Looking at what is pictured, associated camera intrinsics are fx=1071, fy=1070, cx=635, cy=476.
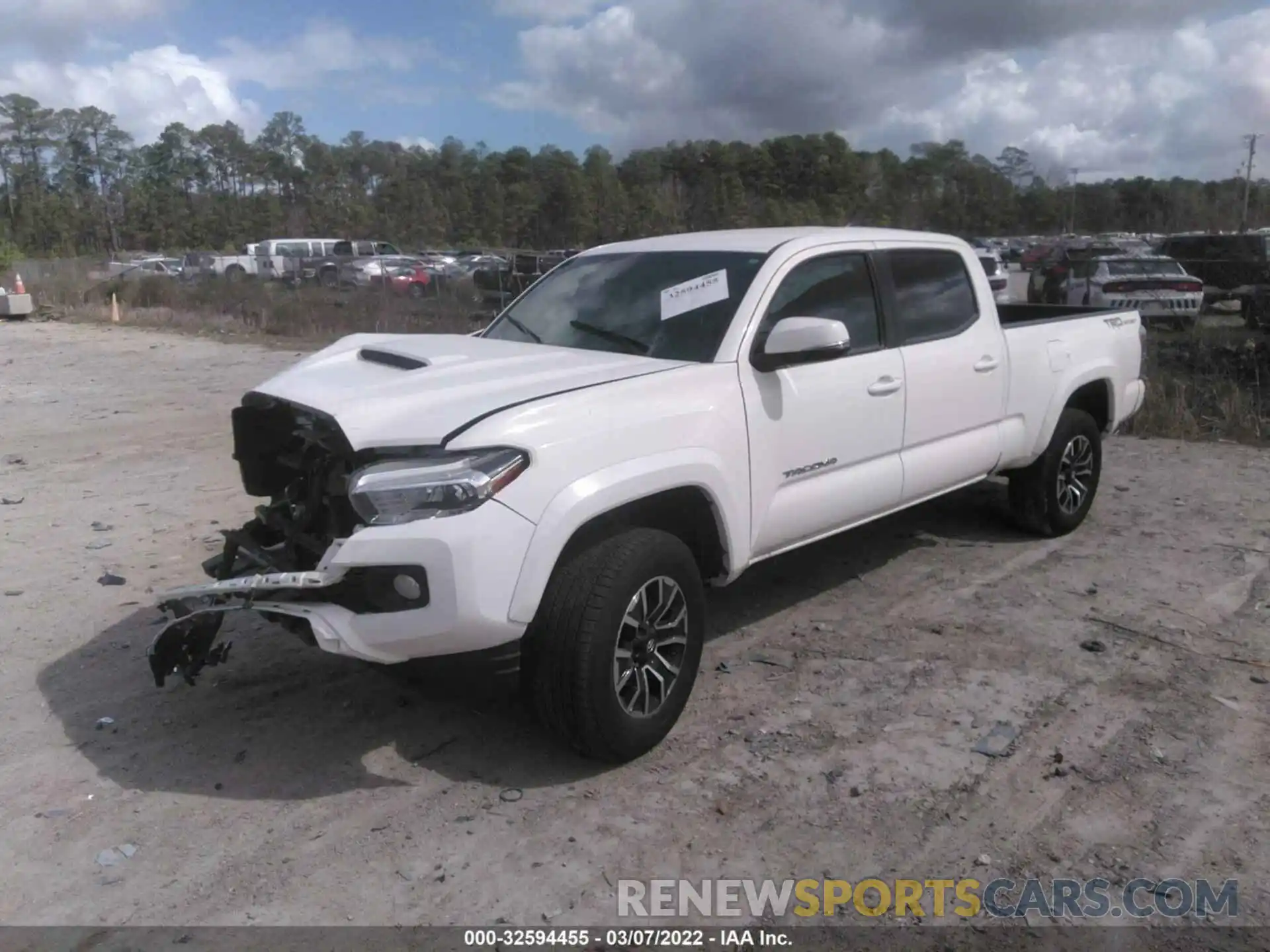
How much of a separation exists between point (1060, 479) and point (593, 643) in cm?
395

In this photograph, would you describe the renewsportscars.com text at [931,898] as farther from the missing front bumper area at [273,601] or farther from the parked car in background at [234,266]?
the parked car in background at [234,266]

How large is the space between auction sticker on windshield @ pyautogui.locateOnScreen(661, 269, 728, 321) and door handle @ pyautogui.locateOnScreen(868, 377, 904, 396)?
84 centimetres

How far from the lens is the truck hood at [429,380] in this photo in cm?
360

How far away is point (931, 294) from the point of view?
5504 millimetres

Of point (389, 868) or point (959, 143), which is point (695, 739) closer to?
point (389, 868)

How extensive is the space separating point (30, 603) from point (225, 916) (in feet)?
10.7

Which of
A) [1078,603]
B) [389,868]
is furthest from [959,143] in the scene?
[389,868]

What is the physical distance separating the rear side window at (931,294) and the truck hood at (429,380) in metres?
1.57

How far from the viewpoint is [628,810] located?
11.8 feet

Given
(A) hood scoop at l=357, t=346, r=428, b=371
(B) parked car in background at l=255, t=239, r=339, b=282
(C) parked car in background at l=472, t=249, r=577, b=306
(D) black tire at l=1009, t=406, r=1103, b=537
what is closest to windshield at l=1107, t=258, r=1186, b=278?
(C) parked car in background at l=472, t=249, r=577, b=306

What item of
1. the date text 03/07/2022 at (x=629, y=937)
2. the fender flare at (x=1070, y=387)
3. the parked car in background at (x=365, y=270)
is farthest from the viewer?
the parked car in background at (x=365, y=270)

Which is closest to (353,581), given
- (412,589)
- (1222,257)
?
(412,589)

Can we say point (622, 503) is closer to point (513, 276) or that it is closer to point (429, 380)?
point (429, 380)

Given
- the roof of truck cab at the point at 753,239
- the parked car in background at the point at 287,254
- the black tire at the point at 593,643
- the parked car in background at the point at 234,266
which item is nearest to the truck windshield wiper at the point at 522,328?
the roof of truck cab at the point at 753,239
